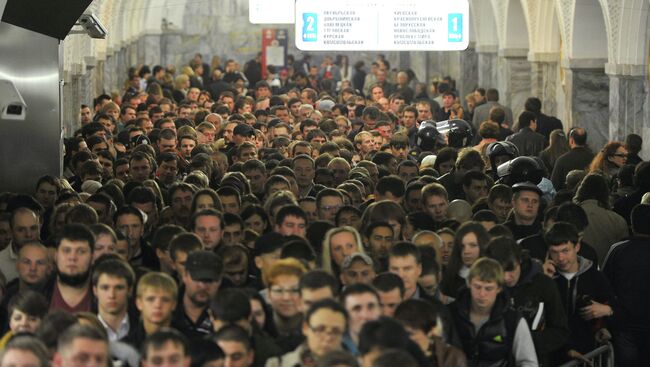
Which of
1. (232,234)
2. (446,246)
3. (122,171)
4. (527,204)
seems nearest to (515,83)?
(122,171)

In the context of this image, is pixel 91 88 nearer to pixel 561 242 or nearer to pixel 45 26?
pixel 45 26

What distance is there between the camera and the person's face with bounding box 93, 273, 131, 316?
9.66 meters

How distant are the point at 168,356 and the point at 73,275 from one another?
6.53 feet

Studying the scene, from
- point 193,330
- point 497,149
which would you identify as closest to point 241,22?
point 497,149

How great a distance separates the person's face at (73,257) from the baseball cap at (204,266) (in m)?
0.62

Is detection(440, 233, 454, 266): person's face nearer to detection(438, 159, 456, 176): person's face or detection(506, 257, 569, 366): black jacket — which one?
detection(506, 257, 569, 366): black jacket

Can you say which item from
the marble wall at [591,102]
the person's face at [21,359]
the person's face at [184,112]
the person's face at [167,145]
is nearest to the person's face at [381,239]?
the person's face at [21,359]

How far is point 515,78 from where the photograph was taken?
30922 mm

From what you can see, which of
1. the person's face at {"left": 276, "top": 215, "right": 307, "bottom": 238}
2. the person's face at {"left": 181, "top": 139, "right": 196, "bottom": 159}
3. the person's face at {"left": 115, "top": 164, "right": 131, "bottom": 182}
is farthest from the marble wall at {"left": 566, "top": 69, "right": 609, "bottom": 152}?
the person's face at {"left": 276, "top": 215, "right": 307, "bottom": 238}

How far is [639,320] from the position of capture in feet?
40.2

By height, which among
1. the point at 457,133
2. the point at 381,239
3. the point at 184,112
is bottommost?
the point at 381,239

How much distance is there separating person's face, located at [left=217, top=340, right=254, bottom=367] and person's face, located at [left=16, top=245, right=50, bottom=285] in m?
2.29

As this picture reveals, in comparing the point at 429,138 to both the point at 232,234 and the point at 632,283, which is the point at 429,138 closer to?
the point at 632,283

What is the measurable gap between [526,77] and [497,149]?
14.5 m
